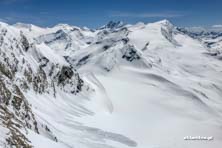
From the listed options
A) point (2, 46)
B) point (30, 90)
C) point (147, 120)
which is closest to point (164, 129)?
point (147, 120)

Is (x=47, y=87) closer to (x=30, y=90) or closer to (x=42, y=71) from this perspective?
(x=42, y=71)

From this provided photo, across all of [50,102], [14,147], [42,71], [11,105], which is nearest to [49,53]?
[42,71]

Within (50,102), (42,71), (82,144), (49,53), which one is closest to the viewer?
(82,144)

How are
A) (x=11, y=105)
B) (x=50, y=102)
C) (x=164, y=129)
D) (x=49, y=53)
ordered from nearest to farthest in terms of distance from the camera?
(x=11, y=105), (x=50, y=102), (x=49, y=53), (x=164, y=129)

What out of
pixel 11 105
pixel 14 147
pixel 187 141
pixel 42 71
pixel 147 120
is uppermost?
pixel 147 120

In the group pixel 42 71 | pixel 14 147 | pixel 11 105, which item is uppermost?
pixel 42 71

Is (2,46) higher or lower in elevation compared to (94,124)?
higher

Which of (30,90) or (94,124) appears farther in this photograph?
(94,124)

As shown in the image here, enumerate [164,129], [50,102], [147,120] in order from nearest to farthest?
[50,102] < [164,129] < [147,120]

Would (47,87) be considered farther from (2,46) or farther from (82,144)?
(82,144)
